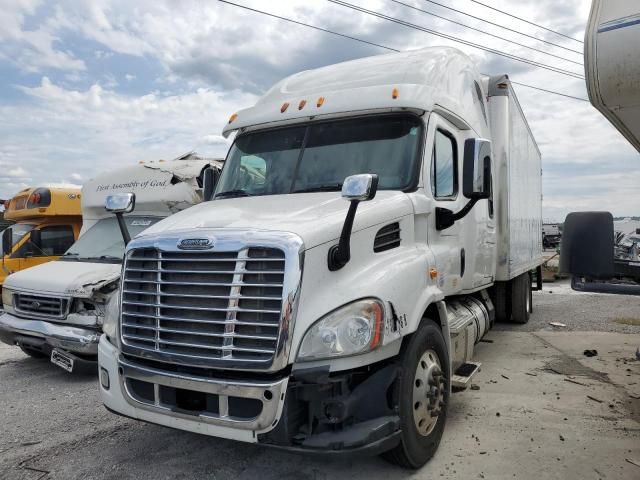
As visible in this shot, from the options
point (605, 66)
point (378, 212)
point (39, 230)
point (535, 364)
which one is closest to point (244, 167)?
point (378, 212)

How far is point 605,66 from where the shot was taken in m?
2.62

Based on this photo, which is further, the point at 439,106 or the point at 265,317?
the point at 439,106

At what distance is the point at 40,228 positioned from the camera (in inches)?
412

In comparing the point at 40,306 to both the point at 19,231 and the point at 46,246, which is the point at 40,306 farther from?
the point at 19,231

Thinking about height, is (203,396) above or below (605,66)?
below

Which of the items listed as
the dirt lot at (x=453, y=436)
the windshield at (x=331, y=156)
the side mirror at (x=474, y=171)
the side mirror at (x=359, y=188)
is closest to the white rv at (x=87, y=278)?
the dirt lot at (x=453, y=436)

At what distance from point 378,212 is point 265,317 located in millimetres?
Result: 1171

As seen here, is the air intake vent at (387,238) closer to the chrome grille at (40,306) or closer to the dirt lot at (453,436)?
the dirt lot at (453,436)

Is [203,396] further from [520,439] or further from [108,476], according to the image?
[520,439]

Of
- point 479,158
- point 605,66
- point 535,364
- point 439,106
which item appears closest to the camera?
point 605,66

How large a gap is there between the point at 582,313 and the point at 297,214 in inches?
349

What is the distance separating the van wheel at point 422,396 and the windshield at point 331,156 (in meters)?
1.24

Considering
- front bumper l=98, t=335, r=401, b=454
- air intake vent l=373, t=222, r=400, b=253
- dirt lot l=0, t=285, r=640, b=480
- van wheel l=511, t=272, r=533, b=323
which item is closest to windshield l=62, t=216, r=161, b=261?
dirt lot l=0, t=285, r=640, b=480

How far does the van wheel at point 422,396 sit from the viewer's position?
11.0 ft
